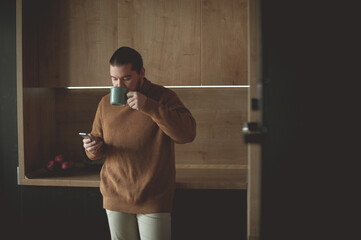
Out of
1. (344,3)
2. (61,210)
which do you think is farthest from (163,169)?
(344,3)

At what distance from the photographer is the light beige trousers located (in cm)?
158

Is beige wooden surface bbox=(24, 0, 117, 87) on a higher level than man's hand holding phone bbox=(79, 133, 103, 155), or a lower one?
higher

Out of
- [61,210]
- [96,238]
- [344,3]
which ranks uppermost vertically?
[344,3]

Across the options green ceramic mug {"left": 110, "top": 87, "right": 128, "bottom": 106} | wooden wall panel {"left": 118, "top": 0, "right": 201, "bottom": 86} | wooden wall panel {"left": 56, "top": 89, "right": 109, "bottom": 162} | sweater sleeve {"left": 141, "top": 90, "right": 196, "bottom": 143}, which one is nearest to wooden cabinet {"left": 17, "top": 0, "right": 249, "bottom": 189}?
wooden wall panel {"left": 118, "top": 0, "right": 201, "bottom": 86}

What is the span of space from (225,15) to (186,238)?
4.41ft

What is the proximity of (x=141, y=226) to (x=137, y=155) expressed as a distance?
0.33m

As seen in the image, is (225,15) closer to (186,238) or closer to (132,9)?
(132,9)

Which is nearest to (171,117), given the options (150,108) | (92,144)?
(150,108)

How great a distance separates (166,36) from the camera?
2.13 m

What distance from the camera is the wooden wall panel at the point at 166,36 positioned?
212 cm

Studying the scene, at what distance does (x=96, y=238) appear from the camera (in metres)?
2.06

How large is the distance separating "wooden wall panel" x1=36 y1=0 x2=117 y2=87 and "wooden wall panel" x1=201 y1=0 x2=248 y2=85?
0.59 metres

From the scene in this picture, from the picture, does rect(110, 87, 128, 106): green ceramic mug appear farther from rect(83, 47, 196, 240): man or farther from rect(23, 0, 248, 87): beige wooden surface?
rect(23, 0, 248, 87): beige wooden surface

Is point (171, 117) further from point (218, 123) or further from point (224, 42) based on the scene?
point (218, 123)
